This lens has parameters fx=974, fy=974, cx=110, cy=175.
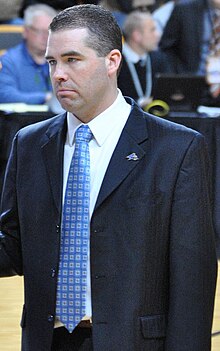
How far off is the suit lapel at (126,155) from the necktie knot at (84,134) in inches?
3.3

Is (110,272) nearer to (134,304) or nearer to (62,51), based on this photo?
(134,304)

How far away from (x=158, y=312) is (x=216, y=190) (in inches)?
163

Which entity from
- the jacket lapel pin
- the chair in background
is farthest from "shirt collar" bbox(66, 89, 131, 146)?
the chair in background

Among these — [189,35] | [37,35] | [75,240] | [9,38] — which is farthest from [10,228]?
[189,35]

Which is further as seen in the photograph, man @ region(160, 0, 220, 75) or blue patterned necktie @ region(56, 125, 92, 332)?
man @ region(160, 0, 220, 75)

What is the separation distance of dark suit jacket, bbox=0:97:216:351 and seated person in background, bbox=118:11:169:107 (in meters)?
5.71

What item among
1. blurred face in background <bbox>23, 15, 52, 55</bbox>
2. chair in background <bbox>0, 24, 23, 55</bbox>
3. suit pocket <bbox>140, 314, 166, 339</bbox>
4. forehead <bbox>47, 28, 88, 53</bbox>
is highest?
chair in background <bbox>0, 24, 23, 55</bbox>

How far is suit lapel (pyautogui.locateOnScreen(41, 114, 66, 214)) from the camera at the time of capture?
8.95 ft

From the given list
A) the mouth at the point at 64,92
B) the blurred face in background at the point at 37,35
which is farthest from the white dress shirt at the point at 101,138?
the blurred face in background at the point at 37,35

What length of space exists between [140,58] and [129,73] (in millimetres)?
329

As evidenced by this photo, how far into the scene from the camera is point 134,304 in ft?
8.71

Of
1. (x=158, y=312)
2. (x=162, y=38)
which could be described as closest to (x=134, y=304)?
(x=158, y=312)

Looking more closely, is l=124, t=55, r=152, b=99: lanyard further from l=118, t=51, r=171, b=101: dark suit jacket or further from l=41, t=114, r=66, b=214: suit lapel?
l=41, t=114, r=66, b=214: suit lapel

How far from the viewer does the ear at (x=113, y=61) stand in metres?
2.67
